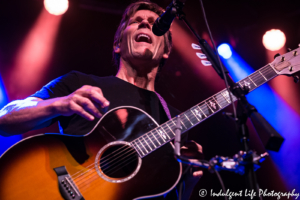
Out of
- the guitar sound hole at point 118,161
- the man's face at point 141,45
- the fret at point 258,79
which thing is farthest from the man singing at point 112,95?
the fret at point 258,79

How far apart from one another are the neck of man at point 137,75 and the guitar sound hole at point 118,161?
107cm

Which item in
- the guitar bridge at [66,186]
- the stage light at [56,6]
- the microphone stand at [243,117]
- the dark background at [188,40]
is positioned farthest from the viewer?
the stage light at [56,6]

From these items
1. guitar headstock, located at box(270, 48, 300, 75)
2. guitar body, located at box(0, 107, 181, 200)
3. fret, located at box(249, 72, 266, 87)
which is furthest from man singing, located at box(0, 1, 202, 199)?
guitar headstock, located at box(270, 48, 300, 75)

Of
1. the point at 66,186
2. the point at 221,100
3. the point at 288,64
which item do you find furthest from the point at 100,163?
the point at 288,64

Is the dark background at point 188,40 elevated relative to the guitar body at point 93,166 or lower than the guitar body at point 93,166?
elevated

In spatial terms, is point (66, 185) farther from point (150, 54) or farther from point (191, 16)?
point (191, 16)

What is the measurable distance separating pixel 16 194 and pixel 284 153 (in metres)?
4.11

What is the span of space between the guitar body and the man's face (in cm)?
104

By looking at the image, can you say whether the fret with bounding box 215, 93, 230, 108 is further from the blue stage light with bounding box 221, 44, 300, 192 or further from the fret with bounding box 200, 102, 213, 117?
the blue stage light with bounding box 221, 44, 300, 192

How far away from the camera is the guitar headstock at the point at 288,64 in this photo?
1825 mm

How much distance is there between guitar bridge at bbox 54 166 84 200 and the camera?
1355mm

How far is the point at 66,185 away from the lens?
4.51 feet

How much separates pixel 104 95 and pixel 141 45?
825 mm

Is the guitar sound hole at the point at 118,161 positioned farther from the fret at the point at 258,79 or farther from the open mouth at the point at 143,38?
the open mouth at the point at 143,38
